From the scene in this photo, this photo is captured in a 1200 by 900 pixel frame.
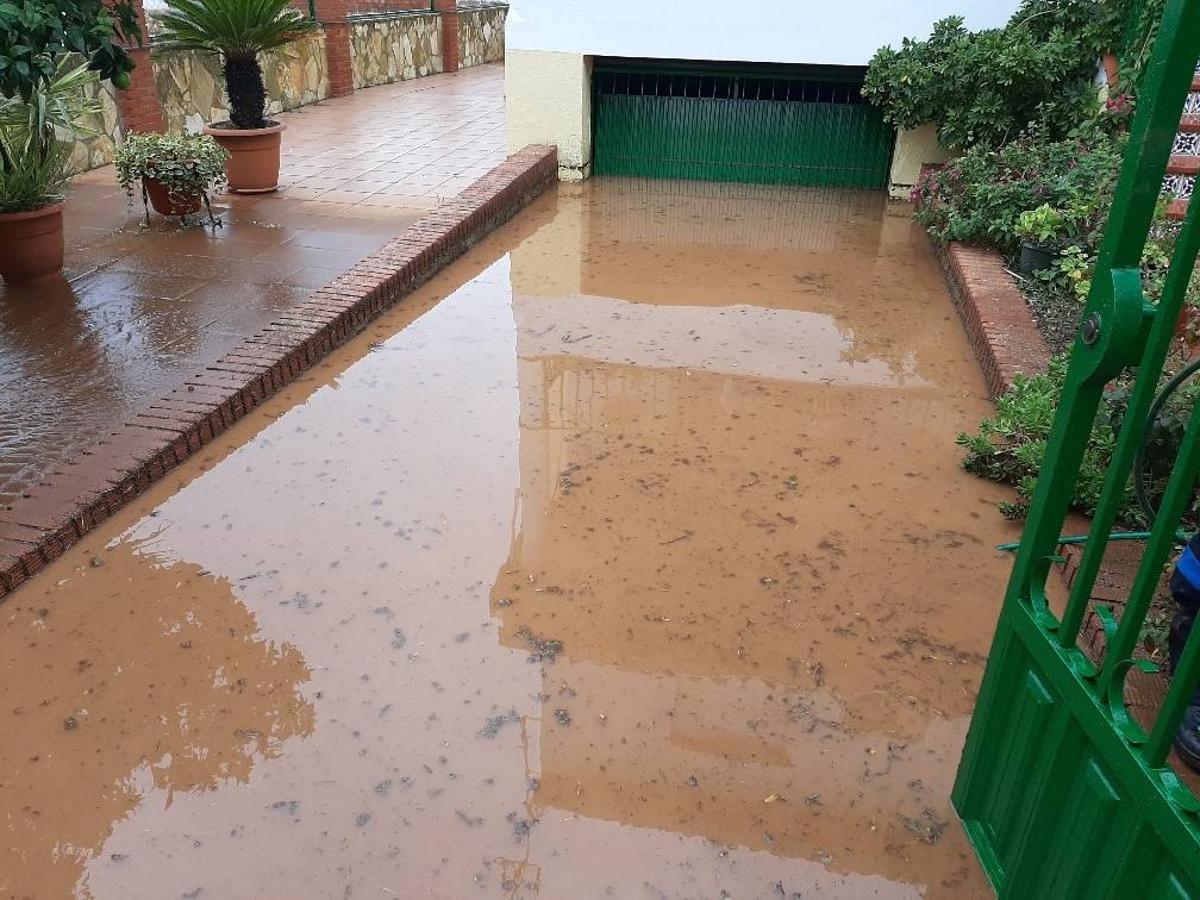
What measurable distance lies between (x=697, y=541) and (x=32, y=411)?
2890mm

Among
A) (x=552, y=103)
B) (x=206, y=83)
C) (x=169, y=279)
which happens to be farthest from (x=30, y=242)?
(x=206, y=83)

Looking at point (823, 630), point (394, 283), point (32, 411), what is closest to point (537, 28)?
point (394, 283)

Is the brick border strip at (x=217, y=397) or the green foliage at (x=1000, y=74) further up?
the green foliage at (x=1000, y=74)

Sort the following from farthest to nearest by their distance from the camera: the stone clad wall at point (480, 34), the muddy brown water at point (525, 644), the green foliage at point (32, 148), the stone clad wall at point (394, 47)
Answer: the stone clad wall at point (480, 34), the stone clad wall at point (394, 47), the green foliage at point (32, 148), the muddy brown water at point (525, 644)

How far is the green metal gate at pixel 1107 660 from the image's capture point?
151cm

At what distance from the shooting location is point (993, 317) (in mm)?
5105

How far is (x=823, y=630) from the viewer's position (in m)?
3.03

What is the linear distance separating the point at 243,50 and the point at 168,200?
1590 millimetres

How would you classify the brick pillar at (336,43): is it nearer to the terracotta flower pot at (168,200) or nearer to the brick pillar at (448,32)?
the brick pillar at (448,32)

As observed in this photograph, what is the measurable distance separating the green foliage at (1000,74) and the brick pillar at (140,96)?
639cm

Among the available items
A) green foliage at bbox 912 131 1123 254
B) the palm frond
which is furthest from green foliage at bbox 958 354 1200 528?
the palm frond

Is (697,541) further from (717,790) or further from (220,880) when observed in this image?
(220,880)

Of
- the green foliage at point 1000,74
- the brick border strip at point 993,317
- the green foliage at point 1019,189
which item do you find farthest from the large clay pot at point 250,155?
the brick border strip at point 993,317

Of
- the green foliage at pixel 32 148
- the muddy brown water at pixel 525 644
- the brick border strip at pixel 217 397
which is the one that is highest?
the green foliage at pixel 32 148
